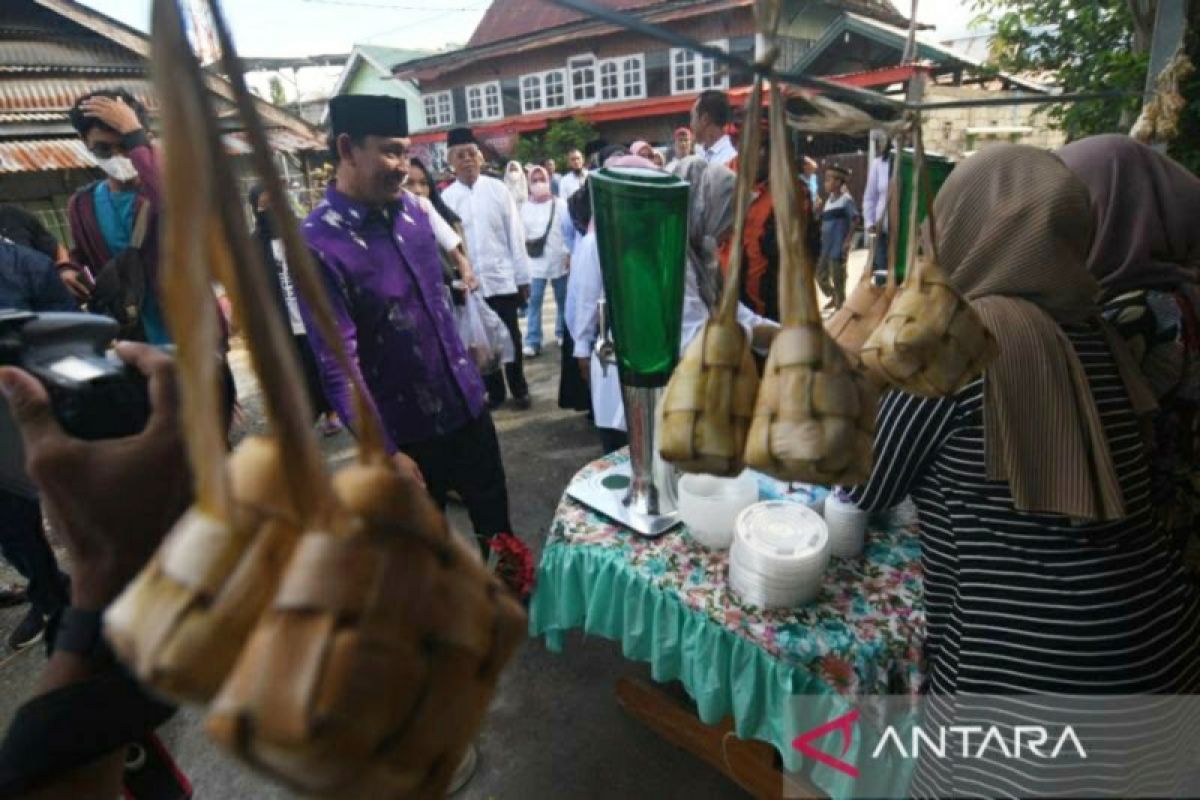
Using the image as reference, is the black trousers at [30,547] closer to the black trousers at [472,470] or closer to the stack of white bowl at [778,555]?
the black trousers at [472,470]

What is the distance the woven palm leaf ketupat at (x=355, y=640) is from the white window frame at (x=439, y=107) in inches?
893

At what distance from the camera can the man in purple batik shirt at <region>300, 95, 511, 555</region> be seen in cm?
194

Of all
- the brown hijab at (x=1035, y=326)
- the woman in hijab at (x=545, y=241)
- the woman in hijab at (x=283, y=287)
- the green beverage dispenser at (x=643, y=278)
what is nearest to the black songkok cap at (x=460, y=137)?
the woman in hijab at (x=545, y=241)

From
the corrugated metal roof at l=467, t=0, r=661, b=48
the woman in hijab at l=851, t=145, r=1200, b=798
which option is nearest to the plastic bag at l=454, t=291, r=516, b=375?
the woman in hijab at l=851, t=145, r=1200, b=798

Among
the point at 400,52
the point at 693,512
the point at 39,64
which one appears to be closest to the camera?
the point at 693,512

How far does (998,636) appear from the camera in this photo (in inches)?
47.3

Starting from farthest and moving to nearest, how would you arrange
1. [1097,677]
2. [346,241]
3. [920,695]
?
[346,241] → [920,695] → [1097,677]

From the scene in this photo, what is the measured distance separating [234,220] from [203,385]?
0.10m

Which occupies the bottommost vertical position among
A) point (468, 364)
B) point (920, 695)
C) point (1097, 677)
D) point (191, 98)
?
point (920, 695)

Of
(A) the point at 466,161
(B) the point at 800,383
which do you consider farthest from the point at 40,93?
(B) the point at 800,383

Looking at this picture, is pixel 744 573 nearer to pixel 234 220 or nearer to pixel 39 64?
pixel 234 220

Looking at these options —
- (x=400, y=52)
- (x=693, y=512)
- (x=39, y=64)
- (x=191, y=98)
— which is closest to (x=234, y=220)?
(x=191, y=98)

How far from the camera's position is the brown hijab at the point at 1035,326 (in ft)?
3.68

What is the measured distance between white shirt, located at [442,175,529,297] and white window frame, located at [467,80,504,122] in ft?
53.9
